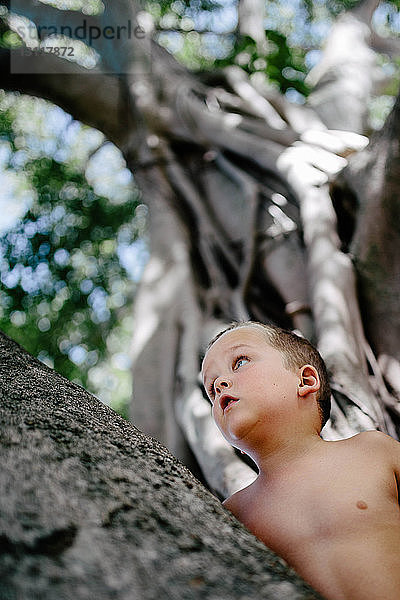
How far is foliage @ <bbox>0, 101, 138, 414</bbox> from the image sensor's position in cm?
484

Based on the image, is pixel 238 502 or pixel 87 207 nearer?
pixel 238 502

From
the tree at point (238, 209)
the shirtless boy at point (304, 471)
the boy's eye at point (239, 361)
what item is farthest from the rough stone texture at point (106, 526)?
the tree at point (238, 209)

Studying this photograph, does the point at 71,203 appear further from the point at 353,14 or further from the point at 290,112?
the point at 353,14

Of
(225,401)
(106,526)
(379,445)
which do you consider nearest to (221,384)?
(225,401)

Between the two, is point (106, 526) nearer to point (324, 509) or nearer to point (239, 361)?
point (324, 509)

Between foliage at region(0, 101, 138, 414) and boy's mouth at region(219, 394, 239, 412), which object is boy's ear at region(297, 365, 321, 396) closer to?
boy's mouth at region(219, 394, 239, 412)

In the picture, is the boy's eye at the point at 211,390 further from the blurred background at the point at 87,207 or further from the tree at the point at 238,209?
the blurred background at the point at 87,207

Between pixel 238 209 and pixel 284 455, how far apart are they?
2.19 metres

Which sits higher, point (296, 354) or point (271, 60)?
point (271, 60)

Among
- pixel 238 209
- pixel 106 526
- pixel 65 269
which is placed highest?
pixel 106 526

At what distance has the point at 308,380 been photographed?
1.32m

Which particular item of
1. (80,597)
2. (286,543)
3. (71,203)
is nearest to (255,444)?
(286,543)

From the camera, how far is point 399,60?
568cm

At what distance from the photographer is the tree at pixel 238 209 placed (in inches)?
82.7
